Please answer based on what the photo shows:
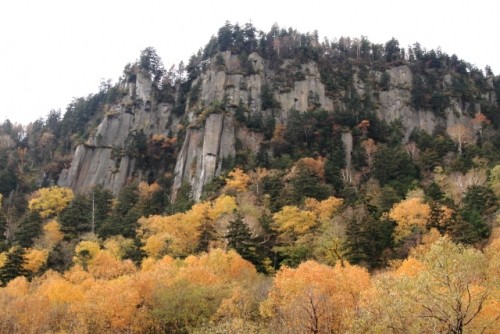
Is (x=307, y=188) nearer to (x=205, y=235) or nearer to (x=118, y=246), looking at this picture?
(x=205, y=235)

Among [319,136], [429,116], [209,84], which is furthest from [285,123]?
[429,116]

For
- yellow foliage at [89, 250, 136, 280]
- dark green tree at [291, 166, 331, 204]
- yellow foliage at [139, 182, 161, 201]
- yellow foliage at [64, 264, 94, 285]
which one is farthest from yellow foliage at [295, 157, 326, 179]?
yellow foliage at [64, 264, 94, 285]

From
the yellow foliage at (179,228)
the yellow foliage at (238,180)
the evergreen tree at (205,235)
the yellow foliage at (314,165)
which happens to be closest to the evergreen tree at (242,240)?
the evergreen tree at (205,235)

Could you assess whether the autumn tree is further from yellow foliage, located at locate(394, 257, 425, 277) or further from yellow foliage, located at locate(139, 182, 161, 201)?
yellow foliage, located at locate(139, 182, 161, 201)

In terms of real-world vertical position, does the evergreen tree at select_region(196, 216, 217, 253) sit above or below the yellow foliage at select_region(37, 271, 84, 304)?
above

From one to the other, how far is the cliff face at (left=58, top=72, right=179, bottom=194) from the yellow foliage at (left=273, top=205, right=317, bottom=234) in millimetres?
47746

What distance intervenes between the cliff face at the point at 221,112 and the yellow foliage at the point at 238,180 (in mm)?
7305

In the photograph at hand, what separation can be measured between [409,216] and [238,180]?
3138 centimetres

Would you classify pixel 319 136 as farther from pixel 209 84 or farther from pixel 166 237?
pixel 166 237

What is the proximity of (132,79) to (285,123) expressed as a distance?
4247 cm

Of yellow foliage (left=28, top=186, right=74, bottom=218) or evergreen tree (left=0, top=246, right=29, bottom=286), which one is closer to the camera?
evergreen tree (left=0, top=246, right=29, bottom=286)

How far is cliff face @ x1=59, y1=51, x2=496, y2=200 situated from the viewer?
323 ft

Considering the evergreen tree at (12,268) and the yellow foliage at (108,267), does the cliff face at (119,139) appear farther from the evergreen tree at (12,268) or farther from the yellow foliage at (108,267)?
the yellow foliage at (108,267)

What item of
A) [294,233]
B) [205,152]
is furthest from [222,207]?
[205,152]
